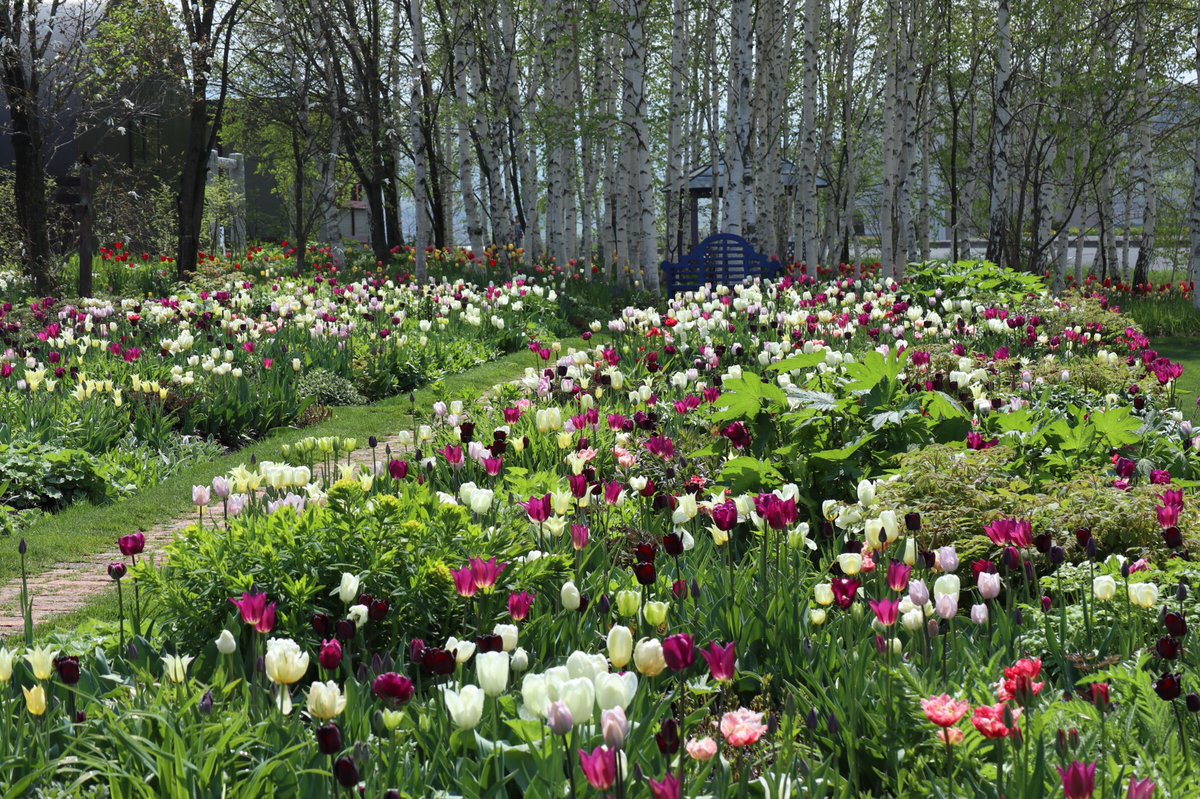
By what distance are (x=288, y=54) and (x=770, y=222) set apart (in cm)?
1013

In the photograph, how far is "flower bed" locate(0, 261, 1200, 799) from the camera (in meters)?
2.33

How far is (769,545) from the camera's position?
4.15 m

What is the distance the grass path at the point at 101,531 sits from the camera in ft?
16.3

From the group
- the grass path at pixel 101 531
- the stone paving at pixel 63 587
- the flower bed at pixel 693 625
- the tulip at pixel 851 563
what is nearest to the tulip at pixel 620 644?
the flower bed at pixel 693 625

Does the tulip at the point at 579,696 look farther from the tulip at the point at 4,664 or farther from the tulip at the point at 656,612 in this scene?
the tulip at the point at 4,664

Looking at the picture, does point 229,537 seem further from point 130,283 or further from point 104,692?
point 130,283

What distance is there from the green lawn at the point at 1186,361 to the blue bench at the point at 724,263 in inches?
226

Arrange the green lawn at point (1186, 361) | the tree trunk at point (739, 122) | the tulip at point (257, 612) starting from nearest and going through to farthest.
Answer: the tulip at point (257, 612) < the green lawn at point (1186, 361) < the tree trunk at point (739, 122)

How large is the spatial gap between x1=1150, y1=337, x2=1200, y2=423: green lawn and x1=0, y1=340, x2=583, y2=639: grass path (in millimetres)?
5940

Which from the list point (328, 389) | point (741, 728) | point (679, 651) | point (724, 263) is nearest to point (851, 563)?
point (679, 651)

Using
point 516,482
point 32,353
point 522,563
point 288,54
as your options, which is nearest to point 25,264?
point 288,54

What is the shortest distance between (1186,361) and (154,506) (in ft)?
37.5

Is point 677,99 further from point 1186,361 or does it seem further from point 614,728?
point 614,728

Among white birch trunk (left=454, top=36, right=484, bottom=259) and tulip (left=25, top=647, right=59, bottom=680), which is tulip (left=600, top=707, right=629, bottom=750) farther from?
white birch trunk (left=454, top=36, right=484, bottom=259)
